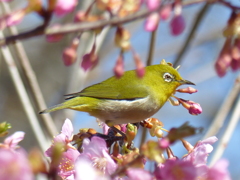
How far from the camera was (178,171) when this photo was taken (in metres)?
1.36

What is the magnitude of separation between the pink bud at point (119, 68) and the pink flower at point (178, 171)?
0.40m

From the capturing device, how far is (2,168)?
40.2 inches

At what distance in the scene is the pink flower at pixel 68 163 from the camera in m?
A: 2.21

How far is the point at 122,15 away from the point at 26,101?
9.98 feet

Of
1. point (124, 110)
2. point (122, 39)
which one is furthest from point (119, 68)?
point (124, 110)

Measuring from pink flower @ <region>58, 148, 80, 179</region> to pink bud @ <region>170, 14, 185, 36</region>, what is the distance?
3.93 feet

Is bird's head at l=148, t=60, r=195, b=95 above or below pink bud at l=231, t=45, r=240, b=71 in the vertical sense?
below

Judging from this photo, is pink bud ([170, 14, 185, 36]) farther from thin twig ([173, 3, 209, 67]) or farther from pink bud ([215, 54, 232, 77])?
thin twig ([173, 3, 209, 67])

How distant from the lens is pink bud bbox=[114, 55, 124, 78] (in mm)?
1289

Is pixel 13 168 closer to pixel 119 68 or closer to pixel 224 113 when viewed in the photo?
pixel 119 68

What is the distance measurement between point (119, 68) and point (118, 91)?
8.51ft

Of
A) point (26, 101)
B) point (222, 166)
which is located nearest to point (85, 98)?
point (26, 101)

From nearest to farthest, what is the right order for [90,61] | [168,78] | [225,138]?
1. [90,61]
2. [225,138]
3. [168,78]

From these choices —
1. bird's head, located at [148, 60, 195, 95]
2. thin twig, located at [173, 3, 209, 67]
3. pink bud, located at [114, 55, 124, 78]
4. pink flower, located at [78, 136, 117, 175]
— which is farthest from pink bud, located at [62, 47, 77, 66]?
thin twig, located at [173, 3, 209, 67]
